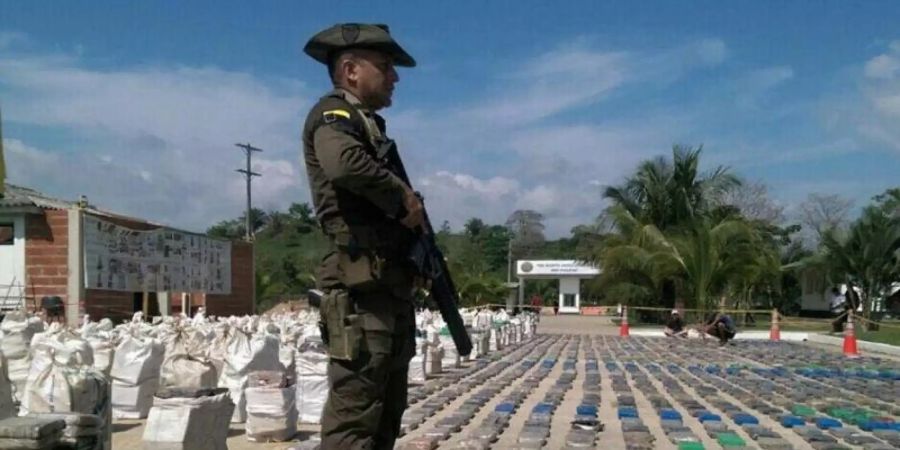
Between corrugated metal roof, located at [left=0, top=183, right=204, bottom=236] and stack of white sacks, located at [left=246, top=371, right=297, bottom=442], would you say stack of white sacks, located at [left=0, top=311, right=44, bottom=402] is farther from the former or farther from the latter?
corrugated metal roof, located at [left=0, top=183, right=204, bottom=236]

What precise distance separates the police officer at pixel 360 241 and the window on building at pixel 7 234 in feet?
49.2

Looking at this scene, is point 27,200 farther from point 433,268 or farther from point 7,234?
point 433,268

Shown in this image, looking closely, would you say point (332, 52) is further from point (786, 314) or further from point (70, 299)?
point (786, 314)

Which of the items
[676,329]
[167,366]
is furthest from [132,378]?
[676,329]

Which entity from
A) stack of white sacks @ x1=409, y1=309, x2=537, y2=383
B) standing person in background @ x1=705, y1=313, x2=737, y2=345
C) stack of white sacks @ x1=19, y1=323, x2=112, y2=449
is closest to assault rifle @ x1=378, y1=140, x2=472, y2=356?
stack of white sacks @ x1=19, y1=323, x2=112, y2=449

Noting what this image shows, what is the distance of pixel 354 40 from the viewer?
9.75 ft

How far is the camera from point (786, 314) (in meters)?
41.7

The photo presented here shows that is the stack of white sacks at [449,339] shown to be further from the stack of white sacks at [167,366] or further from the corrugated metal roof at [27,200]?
the corrugated metal roof at [27,200]

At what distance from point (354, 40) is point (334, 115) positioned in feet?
0.93

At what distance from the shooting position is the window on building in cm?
1620

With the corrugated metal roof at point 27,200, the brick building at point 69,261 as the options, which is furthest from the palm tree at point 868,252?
the corrugated metal roof at point 27,200

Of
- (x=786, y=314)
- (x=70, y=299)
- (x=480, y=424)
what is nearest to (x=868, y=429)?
(x=480, y=424)

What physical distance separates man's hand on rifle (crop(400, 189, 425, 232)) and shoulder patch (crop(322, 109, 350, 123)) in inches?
12.4

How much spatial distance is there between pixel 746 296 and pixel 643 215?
230 inches
